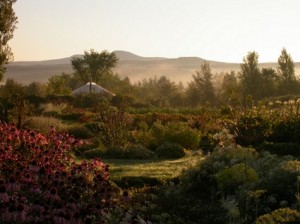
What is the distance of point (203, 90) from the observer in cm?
5188

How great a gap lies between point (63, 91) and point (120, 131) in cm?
3252

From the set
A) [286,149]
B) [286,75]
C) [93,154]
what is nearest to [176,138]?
[93,154]

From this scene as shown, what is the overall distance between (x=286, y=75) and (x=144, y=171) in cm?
4218

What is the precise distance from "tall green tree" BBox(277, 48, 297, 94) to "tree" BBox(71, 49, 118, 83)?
24894mm

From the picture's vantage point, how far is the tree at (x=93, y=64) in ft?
220

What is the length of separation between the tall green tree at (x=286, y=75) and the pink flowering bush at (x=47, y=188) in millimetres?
43359

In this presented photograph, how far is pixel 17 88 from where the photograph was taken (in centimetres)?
3344

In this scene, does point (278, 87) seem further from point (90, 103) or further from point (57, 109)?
A: point (57, 109)

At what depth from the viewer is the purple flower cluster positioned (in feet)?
16.6

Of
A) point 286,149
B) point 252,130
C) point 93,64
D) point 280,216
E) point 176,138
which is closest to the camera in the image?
point 280,216

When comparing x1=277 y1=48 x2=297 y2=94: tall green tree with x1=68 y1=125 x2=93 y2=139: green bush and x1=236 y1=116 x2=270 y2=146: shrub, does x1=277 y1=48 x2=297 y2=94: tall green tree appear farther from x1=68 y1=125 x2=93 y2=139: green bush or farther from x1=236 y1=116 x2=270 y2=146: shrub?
x1=236 y1=116 x2=270 y2=146: shrub

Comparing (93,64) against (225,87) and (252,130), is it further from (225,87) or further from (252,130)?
(252,130)

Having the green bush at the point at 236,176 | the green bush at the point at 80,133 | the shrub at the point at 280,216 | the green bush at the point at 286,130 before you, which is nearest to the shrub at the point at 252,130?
the green bush at the point at 286,130

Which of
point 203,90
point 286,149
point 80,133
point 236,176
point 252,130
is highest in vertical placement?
point 236,176
